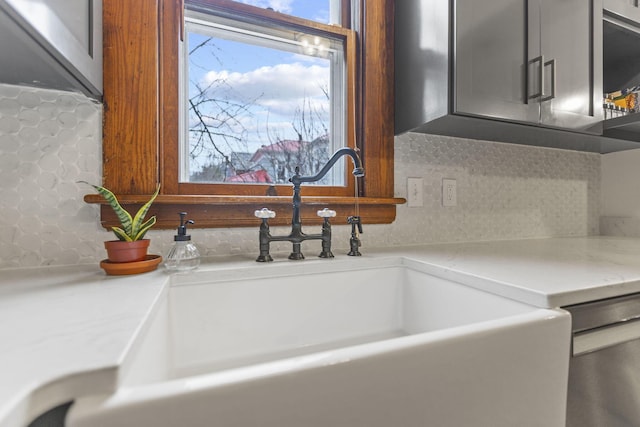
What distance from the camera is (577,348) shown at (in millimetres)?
619

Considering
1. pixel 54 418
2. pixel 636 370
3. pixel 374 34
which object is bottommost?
pixel 636 370

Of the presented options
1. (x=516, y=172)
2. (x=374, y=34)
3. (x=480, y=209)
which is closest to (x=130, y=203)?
(x=374, y=34)

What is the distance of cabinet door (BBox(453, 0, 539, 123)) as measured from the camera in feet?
3.22

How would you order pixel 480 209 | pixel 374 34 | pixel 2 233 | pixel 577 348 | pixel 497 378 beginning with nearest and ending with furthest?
pixel 497 378 < pixel 577 348 < pixel 2 233 < pixel 374 34 < pixel 480 209

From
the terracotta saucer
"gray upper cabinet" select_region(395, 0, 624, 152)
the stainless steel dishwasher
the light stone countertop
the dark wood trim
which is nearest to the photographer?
the light stone countertop

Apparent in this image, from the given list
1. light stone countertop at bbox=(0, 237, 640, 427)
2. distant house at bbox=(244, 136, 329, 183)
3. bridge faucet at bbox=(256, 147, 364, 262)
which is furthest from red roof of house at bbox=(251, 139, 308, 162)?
light stone countertop at bbox=(0, 237, 640, 427)

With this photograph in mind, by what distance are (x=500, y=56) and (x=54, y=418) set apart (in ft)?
4.50

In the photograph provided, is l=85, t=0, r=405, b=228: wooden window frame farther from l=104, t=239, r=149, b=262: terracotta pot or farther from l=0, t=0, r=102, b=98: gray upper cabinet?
l=104, t=239, r=149, b=262: terracotta pot

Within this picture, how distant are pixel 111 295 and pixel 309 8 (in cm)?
122

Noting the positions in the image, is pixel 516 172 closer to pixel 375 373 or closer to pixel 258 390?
pixel 375 373

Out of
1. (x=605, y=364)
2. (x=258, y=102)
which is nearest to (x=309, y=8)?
(x=258, y=102)

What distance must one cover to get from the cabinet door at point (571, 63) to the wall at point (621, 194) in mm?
741

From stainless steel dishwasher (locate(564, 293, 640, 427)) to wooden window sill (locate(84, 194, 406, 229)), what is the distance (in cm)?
68

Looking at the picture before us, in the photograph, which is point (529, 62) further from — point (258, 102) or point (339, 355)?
point (339, 355)
